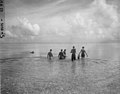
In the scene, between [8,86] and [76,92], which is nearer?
[76,92]

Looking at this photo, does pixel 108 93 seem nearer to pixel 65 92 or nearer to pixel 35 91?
pixel 65 92

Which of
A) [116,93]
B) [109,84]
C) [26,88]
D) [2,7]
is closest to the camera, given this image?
[116,93]

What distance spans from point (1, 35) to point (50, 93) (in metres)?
8.17

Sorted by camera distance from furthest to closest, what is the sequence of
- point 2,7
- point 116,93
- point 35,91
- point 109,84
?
point 2,7 < point 109,84 < point 35,91 < point 116,93

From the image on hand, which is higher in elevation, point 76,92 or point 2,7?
point 2,7

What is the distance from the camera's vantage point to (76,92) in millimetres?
9938

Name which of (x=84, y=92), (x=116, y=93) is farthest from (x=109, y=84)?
(x=84, y=92)

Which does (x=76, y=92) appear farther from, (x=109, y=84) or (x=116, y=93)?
(x=109, y=84)

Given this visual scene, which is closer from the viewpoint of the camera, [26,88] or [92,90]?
[92,90]

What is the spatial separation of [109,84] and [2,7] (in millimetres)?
12274

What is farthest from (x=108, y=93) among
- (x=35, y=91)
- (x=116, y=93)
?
(x=35, y=91)

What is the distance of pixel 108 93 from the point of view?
9.66 meters

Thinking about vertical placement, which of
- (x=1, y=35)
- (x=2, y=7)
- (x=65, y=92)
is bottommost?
(x=65, y=92)

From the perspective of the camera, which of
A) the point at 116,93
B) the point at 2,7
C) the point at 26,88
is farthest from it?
the point at 2,7
